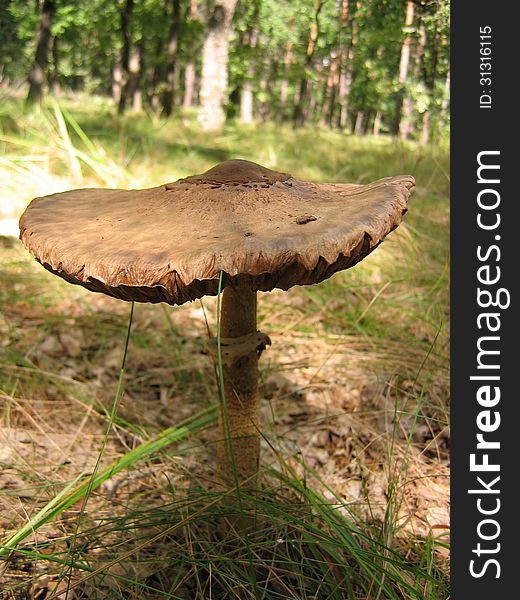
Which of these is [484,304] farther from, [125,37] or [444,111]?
[125,37]

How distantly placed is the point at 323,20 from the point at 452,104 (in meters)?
4.42

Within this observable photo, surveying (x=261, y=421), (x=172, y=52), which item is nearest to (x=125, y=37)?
(x=172, y=52)

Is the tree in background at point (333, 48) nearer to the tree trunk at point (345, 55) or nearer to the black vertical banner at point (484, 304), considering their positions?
the tree trunk at point (345, 55)

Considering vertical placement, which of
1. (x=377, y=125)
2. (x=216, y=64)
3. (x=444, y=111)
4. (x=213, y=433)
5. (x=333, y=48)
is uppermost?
(x=216, y=64)

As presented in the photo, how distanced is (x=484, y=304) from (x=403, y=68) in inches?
118

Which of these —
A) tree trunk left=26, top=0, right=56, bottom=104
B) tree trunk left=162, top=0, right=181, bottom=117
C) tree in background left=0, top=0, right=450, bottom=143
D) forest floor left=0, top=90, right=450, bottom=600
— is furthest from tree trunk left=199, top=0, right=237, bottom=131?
forest floor left=0, top=90, right=450, bottom=600

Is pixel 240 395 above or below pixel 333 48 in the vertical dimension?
below

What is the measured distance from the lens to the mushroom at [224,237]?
1.07 metres

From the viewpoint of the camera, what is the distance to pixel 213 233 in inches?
46.8

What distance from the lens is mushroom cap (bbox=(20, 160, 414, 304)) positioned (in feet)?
3.50

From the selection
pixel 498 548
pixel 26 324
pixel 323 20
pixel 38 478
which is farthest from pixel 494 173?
pixel 323 20

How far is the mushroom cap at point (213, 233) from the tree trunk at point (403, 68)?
256cm

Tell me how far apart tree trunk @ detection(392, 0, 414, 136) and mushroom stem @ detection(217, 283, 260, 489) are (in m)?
2.78

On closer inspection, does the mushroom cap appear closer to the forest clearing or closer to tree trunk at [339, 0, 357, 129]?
the forest clearing
